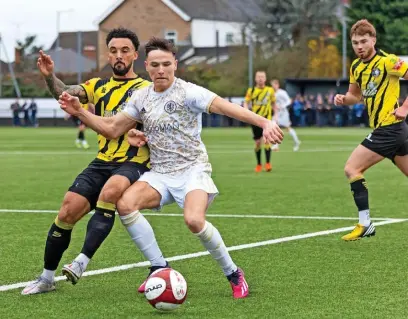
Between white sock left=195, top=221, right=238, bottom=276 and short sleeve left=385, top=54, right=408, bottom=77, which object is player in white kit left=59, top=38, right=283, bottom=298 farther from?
short sleeve left=385, top=54, right=408, bottom=77

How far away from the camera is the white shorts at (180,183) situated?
8078 mm

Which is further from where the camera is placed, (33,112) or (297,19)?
(297,19)

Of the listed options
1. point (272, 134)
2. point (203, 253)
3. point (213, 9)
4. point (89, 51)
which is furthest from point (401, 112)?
point (89, 51)

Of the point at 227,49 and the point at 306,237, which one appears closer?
the point at 306,237

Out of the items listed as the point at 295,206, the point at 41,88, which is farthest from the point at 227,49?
the point at 295,206

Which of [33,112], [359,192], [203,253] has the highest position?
[359,192]

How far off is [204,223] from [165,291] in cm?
71

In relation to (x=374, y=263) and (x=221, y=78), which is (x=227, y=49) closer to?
(x=221, y=78)

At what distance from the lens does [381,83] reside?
1135cm

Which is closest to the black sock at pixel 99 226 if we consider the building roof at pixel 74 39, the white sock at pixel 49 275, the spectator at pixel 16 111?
the white sock at pixel 49 275

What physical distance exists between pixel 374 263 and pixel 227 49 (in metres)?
83.5

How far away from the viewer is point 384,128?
1144 cm

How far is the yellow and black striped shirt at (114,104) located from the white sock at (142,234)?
704 millimetres

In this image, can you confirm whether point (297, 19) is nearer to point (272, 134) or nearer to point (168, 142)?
point (168, 142)
